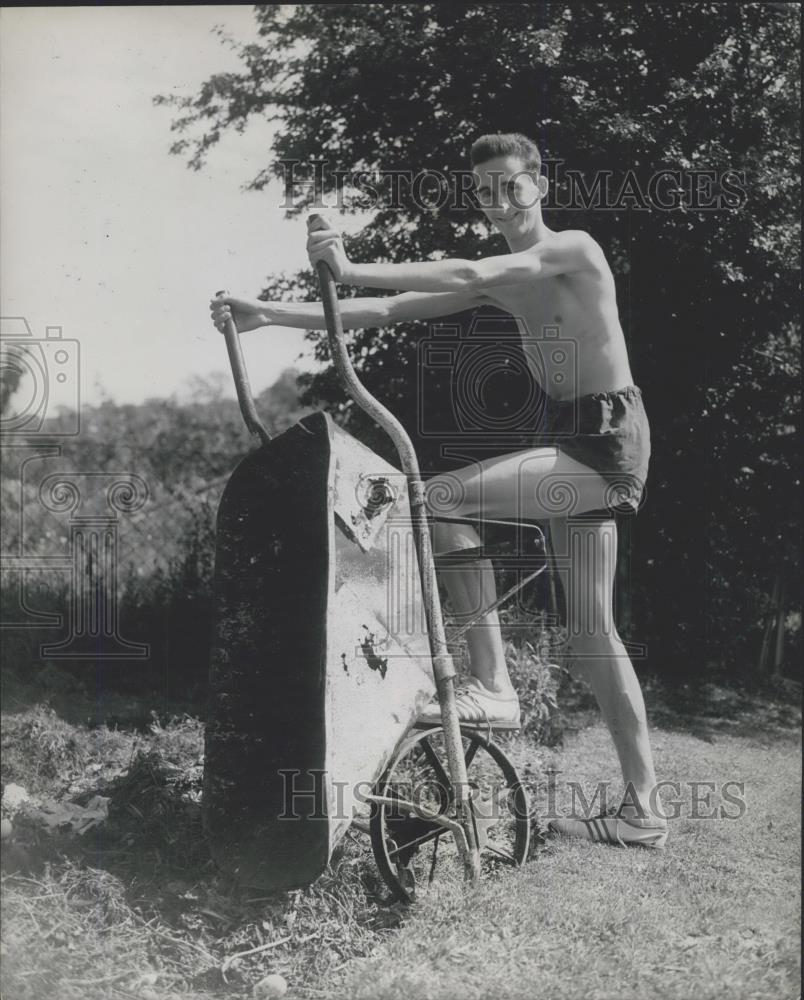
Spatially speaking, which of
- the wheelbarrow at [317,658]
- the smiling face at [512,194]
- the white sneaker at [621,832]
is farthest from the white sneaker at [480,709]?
the smiling face at [512,194]

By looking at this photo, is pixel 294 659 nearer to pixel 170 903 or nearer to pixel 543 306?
pixel 170 903

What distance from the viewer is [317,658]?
2.49m

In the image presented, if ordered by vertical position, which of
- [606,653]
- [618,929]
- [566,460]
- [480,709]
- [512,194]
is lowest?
[618,929]

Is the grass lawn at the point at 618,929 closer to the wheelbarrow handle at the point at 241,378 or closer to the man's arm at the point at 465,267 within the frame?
the wheelbarrow handle at the point at 241,378

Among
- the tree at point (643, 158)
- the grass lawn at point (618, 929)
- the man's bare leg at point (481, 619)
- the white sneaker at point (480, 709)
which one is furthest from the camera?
the tree at point (643, 158)

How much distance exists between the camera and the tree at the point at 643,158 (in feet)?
12.2

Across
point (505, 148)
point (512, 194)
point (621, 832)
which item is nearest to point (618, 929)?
point (621, 832)

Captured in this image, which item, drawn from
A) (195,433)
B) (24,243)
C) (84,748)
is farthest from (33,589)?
(195,433)

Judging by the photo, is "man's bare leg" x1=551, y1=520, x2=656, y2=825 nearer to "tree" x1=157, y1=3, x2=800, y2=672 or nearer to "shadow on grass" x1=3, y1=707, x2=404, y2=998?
"shadow on grass" x1=3, y1=707, x2=404, y2=998

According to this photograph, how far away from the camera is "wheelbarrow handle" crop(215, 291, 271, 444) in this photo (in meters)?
2.85

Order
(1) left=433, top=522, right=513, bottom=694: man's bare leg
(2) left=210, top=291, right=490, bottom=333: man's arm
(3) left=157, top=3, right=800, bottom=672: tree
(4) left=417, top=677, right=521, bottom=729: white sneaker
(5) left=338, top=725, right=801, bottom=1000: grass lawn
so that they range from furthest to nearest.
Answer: (3) left=157, top=3, right=800, bottom=672: tree → (1) left=433, top=522, right=513, bottom=694: man's bare leg → (4) left=417, top=677, right=521, bottom=729: white sneaker → (2) left=210, top=291, right=490, bottom=333: man's arm → (5) left=338, top=725, right=801, bottom=1000: grass lawn

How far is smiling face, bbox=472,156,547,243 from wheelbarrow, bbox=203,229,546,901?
909 millimetres

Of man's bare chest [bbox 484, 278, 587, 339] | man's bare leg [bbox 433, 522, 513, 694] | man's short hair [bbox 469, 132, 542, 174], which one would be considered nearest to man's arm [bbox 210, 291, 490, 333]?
man's bare chest [bbox 484, 278, 587, 339]

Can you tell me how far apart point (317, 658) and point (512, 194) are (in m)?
1.75
